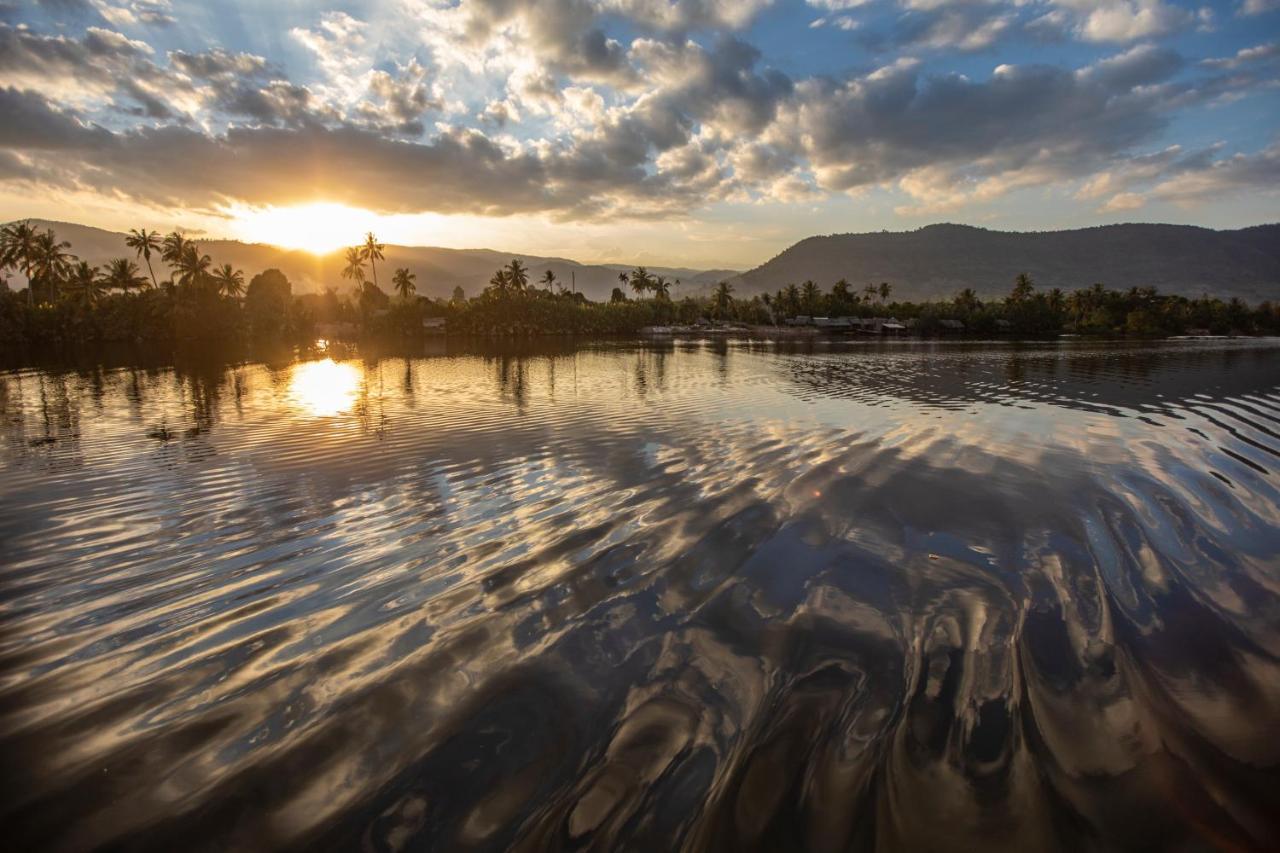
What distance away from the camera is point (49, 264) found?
100188mm

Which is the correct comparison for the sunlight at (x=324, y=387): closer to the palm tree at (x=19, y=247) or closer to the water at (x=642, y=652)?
the water at (x=642, y=652)

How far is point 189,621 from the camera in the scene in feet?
24.1

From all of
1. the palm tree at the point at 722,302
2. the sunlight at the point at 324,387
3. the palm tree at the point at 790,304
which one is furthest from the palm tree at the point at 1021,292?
the sunlight at the point at 324,387

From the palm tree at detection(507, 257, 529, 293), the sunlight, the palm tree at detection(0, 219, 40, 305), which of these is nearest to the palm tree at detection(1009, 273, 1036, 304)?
the palm tree at detection(507, 257, 529, 293)

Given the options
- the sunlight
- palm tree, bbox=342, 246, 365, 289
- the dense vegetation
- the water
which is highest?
palm tree, bbox=342, 246, 365, 289

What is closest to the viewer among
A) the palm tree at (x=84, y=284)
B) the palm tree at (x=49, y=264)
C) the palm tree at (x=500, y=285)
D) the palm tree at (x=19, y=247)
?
the palm tree at (x=19, y=247)

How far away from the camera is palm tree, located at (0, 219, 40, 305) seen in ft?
317

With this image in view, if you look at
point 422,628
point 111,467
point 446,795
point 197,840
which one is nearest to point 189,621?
point 422,628

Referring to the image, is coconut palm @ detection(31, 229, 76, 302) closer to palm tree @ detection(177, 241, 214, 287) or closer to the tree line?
the tree line

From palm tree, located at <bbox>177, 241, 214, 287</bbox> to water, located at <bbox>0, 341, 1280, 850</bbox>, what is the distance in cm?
11837

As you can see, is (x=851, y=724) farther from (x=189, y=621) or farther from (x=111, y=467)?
(x=111, y=467)

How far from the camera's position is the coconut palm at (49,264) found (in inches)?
3912

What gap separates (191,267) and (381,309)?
51983mm

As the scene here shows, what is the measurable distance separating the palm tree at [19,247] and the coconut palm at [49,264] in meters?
0.63
